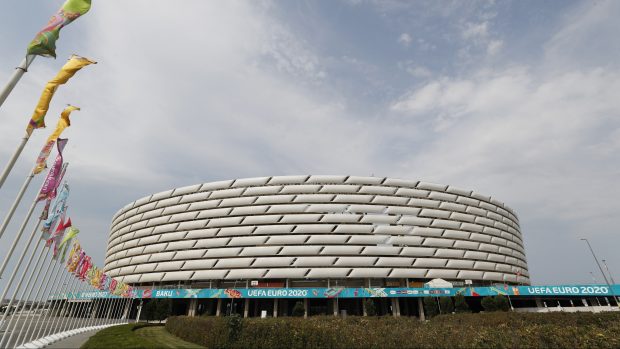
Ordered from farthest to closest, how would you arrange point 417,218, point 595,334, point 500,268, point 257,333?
point 500,268, point 417,218, point 257,333, point 595,334

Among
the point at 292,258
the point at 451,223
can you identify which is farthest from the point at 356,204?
the point at 451,223

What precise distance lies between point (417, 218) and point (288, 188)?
25.9 meters

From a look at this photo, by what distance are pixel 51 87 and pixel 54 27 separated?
2.37 meters

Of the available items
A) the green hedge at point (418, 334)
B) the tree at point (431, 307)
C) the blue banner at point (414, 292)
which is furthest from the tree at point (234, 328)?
the tree at point (431, 307)

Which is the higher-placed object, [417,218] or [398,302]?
[417,218]

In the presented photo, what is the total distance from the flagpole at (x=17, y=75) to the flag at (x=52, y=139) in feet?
17.3

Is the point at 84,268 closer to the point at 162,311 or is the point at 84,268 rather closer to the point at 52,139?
the point at 52,139

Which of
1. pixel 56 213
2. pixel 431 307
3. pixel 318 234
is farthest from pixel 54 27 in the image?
pixel 318 234

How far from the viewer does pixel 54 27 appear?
10.5m

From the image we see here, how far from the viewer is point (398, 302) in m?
57.1

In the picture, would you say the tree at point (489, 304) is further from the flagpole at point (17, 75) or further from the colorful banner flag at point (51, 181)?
the flagpole at point (17, 75)

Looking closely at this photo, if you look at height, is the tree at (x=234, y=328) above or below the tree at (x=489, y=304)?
below

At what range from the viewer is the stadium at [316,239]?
58875 mm

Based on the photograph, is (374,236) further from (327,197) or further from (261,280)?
(261,280)
